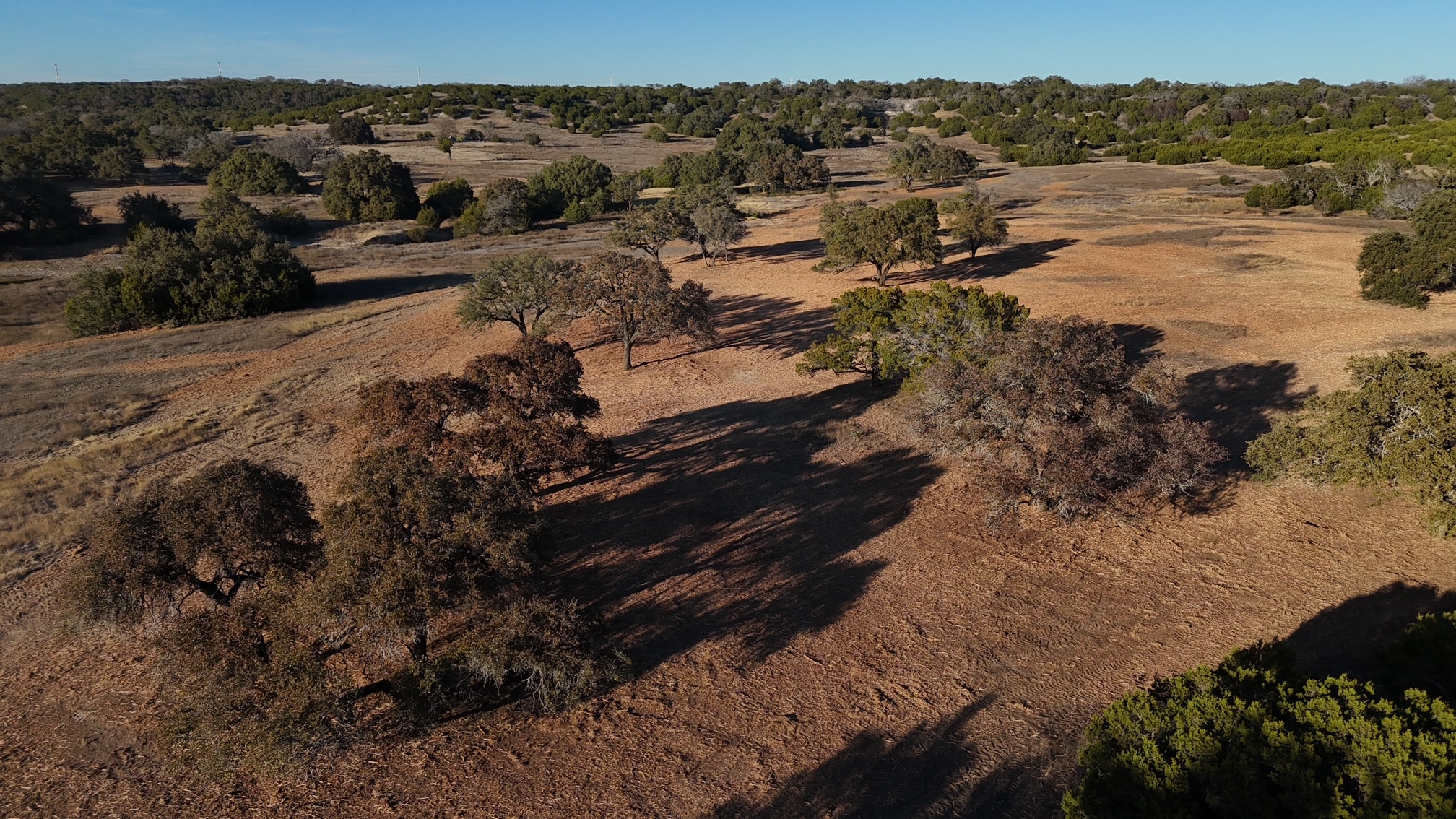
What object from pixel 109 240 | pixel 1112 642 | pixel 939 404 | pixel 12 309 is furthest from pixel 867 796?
pixel 109 240

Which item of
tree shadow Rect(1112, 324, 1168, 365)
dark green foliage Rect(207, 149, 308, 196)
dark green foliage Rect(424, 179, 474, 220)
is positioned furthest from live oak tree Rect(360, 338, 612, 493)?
dark green foliage Rect(207, 149, 308, 196)

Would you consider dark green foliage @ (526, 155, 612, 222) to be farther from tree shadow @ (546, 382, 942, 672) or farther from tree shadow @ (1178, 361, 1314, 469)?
tree shadow @ (1178, 361, 1314, 469)

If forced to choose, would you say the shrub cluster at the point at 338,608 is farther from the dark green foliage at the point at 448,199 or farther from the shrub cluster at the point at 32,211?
the dark green foliage at the point at 448,199

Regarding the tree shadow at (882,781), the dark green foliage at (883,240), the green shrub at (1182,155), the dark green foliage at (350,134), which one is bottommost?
the tree shadow at (882,781)

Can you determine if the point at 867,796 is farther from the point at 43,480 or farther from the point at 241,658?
the point at 43,480

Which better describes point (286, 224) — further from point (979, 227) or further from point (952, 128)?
point (952, 128)

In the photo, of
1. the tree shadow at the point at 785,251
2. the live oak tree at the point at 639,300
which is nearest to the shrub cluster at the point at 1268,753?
the live oak tree at the point at 639,300

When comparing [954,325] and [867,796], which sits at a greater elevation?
[954,325]
